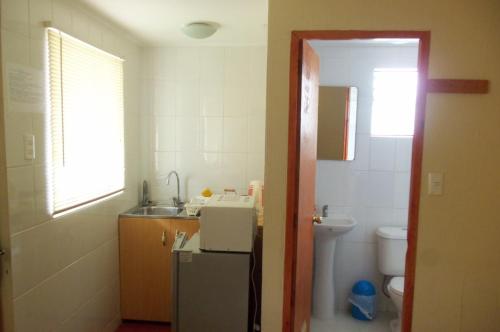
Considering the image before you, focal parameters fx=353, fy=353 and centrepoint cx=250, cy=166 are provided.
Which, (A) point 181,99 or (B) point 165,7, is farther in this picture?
(A) point 181,99

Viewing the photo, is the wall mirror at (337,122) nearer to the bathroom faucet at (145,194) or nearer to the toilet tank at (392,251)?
the toilet tank at (392,251)

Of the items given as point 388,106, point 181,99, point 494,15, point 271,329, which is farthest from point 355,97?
point 271,329

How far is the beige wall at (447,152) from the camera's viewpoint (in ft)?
5.74

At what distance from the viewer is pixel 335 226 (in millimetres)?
2705

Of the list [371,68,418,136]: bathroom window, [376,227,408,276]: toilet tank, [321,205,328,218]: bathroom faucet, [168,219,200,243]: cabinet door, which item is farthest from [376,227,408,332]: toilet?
[168,219,200,243]: cabinet door

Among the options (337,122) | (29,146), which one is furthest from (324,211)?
(29,146)

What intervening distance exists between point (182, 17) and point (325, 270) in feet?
7.19

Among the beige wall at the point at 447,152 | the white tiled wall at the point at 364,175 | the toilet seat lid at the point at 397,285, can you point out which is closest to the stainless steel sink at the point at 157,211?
the white tiled wall at the point at 364,175

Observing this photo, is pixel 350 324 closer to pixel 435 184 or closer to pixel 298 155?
pixel 435 184

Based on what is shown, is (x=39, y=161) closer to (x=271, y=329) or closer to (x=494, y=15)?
(x=271, y=329)

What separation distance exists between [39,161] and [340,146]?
217 cm

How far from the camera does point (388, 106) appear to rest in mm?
2934

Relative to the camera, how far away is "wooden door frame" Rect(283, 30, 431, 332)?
177 centimetres

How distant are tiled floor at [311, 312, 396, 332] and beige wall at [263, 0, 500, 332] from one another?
40.2 inches
